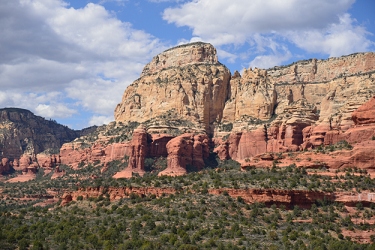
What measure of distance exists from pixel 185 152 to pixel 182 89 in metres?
23.6

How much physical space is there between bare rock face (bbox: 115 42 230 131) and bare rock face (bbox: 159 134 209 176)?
987cm

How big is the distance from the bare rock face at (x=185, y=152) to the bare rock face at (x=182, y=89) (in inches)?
389

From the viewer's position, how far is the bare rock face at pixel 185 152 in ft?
456

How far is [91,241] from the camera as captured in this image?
206ft

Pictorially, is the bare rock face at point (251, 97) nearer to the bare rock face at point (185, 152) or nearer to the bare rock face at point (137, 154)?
the bare rock face at point (185, 152)

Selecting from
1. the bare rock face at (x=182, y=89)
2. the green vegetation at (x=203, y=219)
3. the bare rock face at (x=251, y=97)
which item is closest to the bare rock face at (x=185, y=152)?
the bare rock face at (x=182, y=89)

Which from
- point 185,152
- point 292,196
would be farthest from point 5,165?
point 292,196

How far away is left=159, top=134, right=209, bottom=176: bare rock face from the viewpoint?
456 ft

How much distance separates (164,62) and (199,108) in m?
23.9

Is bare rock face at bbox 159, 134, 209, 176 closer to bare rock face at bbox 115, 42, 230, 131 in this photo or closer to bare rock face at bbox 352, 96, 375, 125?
bare rock face at bbox 115, 42, 230, 131

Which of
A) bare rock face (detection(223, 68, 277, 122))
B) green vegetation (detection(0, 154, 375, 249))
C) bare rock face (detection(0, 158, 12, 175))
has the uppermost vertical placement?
bare rock face (detection(223, 68, 277, 122))

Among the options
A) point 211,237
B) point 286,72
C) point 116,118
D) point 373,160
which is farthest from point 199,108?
point 211,237

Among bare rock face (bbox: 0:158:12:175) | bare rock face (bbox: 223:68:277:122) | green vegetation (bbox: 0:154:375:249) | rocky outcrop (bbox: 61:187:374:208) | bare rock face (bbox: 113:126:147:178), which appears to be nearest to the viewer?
green vegetation (bbox: 0:154:375:249)

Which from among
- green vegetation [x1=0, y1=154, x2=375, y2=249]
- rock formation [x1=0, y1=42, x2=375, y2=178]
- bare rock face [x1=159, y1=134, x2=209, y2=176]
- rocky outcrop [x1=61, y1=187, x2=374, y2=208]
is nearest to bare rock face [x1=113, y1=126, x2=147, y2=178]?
rock formation [x1=0, y1=42, x2=375, y2=178]
